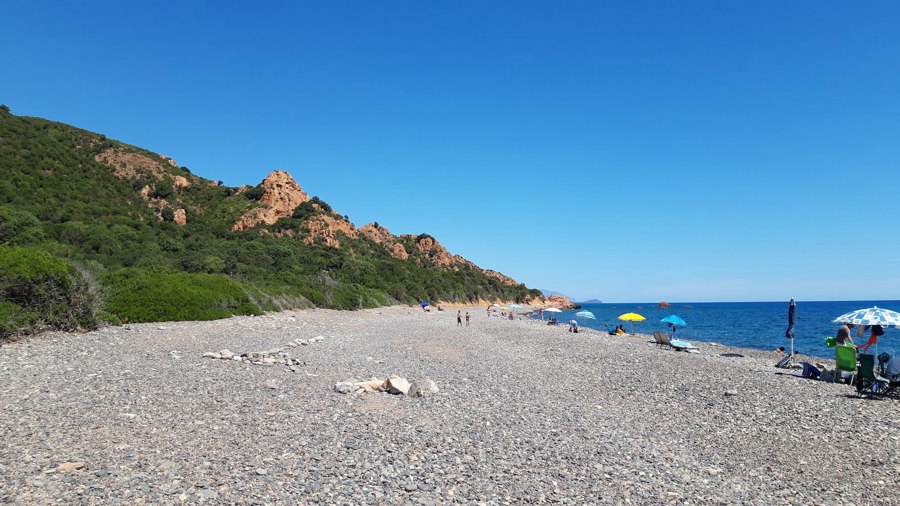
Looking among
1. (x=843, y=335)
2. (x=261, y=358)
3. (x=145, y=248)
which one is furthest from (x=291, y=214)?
(x=843, y=335)

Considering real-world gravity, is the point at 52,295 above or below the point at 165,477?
above

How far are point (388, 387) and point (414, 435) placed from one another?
2.98 metres

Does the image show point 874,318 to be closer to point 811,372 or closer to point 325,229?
point 811,372

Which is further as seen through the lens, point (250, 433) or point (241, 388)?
point (241, 388)

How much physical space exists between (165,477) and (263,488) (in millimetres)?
1215

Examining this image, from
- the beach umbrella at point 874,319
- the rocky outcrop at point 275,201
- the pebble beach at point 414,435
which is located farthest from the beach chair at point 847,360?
the rocky outcrop at point 275,201

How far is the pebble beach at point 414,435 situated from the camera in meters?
5.93

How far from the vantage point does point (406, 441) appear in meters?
7.61

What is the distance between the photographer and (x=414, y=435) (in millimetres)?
7918

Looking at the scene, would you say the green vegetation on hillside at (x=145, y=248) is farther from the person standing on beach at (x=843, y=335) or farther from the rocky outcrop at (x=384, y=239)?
the person standing on beach at (x=843, y=335)

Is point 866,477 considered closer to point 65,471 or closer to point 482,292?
point 65,471

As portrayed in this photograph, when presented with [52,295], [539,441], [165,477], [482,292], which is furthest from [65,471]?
Result: [482,292]

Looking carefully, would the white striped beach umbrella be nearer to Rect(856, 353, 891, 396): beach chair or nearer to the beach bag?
the beach bag

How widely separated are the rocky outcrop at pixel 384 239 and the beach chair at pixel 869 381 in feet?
250
